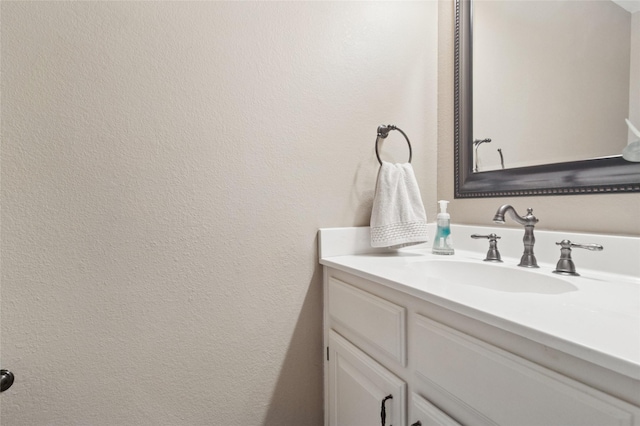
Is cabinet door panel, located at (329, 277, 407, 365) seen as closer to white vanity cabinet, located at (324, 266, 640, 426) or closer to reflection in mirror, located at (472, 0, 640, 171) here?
white vanity cabinet, located at (324, 266, 640, 426)

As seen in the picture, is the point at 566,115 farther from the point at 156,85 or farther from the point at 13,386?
the point at 13,386

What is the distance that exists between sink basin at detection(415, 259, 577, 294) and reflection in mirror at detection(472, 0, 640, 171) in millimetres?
348

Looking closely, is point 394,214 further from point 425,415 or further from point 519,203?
point 425,415

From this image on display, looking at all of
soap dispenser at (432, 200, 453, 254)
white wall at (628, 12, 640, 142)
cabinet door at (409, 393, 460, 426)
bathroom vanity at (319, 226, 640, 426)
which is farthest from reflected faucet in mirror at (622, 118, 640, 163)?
cabinet door at (409, 393, 460, 426)

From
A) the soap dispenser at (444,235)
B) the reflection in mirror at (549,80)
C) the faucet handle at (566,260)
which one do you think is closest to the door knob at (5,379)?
the soap dispenser at (444,235)

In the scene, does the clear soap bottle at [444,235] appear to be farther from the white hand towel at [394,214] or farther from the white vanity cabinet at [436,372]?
the white vanity cabinet at [436,372]

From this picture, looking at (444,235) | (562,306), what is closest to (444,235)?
(444,235)

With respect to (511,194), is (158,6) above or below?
above

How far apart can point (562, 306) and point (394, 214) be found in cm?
58

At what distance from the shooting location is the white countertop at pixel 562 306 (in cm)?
38

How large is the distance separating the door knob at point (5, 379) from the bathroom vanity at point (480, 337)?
0.78 m

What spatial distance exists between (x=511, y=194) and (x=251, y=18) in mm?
976

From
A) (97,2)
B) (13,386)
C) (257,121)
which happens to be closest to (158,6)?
(97,2)

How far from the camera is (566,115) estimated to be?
89cm
